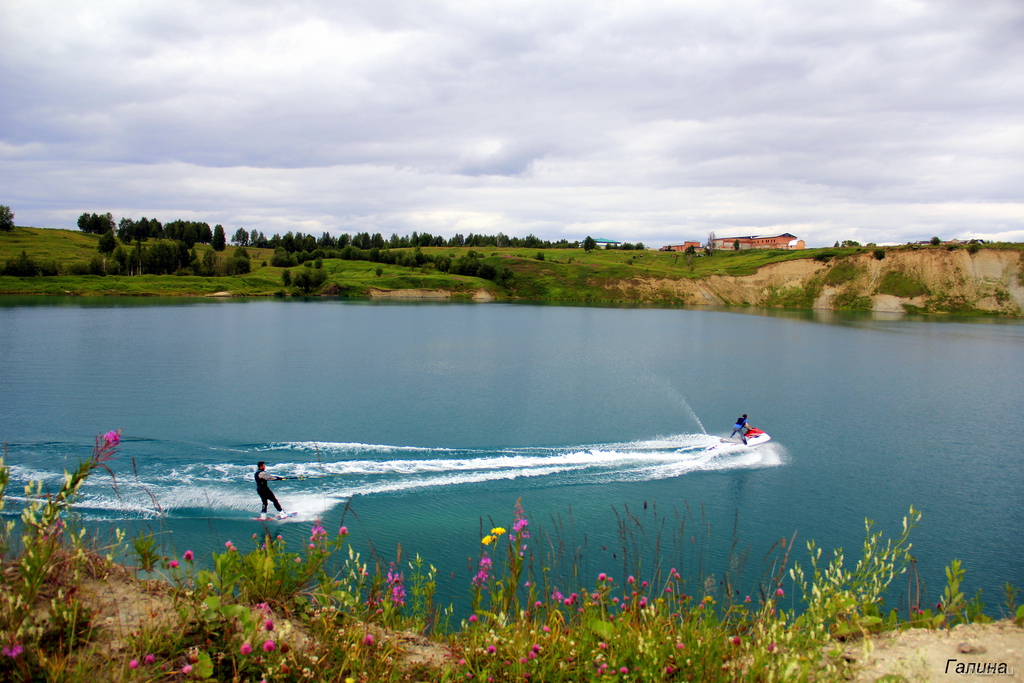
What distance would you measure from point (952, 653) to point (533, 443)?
737 inches

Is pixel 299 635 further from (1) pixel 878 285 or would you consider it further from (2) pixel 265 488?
(1) pixel 878 285

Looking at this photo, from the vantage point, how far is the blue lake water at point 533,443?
16.8 meters

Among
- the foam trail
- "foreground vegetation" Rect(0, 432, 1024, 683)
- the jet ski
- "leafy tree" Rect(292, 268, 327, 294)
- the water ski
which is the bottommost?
the water ski

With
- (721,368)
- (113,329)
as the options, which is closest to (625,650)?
(721,368)

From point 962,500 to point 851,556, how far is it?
8051 mm

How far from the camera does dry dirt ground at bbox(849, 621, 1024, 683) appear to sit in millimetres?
6406

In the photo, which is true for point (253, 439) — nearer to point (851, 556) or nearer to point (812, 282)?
point (851, 556)

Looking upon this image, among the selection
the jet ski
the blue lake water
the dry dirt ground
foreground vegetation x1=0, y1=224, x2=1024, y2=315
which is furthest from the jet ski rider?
foreground vegetation x1=0, y1=224, x2=1024, y2=315

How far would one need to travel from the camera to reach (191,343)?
51.7m

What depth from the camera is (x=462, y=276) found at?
15588 centimetres

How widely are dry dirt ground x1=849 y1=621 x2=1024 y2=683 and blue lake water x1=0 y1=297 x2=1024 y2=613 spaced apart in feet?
10.4

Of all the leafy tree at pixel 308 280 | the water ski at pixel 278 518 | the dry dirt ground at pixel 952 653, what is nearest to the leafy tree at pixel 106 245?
the leafy tree at pixel 308 280

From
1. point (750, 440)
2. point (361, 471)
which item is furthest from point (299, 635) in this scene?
point (750, 440)

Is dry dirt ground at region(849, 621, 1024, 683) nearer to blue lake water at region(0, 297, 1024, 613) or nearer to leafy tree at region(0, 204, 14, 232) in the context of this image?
blue lake water at region(0, 297, 1024, 613)
